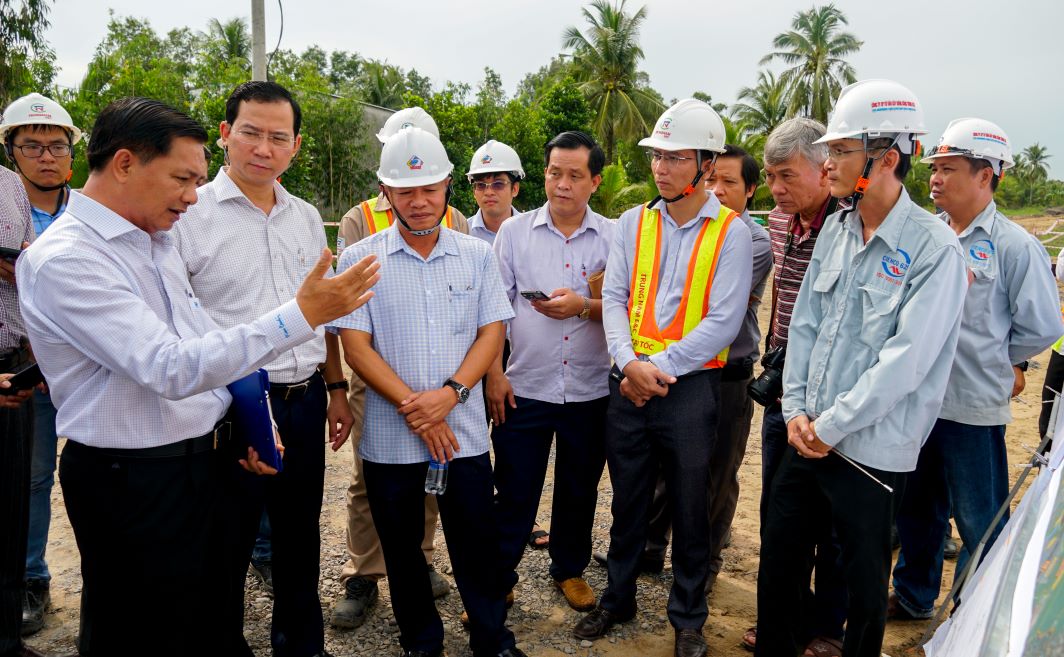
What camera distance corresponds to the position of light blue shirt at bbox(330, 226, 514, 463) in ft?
9.86

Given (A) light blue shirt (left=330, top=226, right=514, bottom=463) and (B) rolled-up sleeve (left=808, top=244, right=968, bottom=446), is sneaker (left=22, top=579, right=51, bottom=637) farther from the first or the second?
(B) rolled-up sleeve (left=808, top=244, right=968, bottom=446)

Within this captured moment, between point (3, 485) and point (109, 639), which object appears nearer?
point (109, 639)

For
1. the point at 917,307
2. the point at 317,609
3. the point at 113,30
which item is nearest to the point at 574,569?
the point at 317,609

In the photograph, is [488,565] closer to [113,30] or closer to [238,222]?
[238,222]

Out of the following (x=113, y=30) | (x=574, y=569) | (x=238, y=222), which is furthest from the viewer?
(x=113, y=30)

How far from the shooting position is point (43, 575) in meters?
3.63

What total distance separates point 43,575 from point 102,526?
1.88m

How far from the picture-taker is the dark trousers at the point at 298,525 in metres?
3.05

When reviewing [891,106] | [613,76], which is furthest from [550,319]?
[613,76]

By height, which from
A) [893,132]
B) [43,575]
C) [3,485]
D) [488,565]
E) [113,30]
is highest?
[113,30]

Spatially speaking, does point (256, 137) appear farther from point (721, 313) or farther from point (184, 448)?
point (721, 313)

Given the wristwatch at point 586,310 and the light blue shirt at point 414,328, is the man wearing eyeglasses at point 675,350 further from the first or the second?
the light blue shirt at point 414,328

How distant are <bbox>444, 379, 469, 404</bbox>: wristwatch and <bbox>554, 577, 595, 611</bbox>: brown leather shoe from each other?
140 centimetres

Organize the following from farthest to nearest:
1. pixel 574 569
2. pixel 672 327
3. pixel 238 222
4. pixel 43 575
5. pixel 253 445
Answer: pixel 574 569 < pixel 43 575 < pixel 672 327 < pixel 238 222 < pixel 253 445
